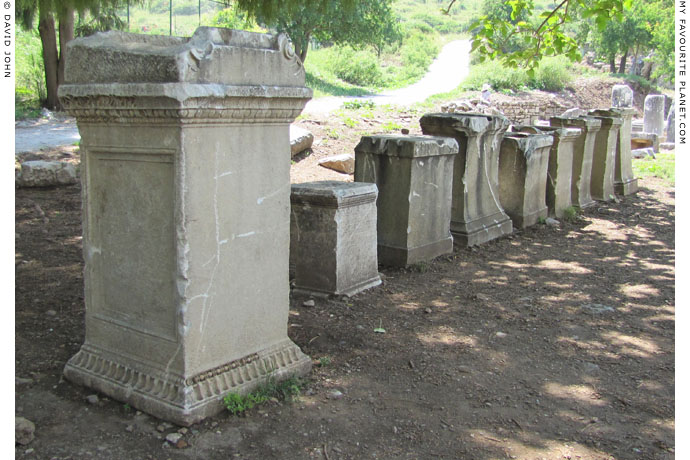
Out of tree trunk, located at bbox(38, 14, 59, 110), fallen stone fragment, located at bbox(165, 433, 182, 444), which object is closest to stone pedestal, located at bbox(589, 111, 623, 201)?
fallen stone fragment, located at bbox(165, 433, 182, 444)

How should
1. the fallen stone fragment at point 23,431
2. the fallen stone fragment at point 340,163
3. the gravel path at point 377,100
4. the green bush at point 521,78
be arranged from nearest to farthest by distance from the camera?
1. the fallen stone fragment at point 23,431
2. the fallen stone fragment at point 340,163
3. the gravel path at point 377,100
4. the green bush at point 521,78

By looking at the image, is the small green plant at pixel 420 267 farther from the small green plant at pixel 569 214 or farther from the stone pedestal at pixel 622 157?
the stone pedestal at pixel 622 157

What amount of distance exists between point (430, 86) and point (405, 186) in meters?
22.4

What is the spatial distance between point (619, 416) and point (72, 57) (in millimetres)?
3069

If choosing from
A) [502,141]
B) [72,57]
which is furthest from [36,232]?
[502,141]

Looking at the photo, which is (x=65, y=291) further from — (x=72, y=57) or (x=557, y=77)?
(x=557, y=77)

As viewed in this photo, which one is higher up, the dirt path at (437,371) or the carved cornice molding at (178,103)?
the carved cornice molding at (178,103)

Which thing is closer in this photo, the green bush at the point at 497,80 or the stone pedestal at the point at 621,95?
the stone pedestal at the point at 621,95

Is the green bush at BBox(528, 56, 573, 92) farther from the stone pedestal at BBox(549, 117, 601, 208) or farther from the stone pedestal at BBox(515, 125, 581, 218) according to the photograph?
the stone pedestal at BBox(515, 125, 581, 218)

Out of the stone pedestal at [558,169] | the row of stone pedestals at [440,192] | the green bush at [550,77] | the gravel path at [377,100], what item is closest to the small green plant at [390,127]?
the gravel path at [377,100]

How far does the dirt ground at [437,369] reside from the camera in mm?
2658

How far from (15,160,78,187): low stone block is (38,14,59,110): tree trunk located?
5689mm

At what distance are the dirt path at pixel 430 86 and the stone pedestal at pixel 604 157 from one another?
592 centimetres

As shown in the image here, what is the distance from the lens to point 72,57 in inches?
111
